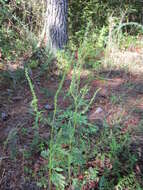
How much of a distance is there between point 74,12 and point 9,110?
142 inches

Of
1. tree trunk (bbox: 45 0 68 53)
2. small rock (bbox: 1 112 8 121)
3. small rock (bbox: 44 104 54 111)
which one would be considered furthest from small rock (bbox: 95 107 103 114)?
tree trunk (bbox: 45 0 68 53)

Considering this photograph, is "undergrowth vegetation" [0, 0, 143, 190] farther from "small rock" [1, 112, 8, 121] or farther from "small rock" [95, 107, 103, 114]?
"small rock" [1, 112, 8, 121]

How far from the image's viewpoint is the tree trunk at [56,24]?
350cm

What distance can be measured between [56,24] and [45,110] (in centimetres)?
182

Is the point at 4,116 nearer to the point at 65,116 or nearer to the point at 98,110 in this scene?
the point at 65,116

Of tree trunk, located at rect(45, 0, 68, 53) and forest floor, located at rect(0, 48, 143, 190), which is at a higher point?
tree trunk, located at rect(45, 0, 68, 53)

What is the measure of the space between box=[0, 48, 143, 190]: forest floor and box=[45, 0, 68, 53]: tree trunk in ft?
2.49

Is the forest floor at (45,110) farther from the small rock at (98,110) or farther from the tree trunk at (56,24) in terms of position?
the tree trunk at (56,24)

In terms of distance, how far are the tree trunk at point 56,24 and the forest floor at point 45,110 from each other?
0.76 m

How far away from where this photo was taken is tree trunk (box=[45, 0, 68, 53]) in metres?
3.50

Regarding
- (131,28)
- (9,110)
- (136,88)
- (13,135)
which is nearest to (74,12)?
(131,28)

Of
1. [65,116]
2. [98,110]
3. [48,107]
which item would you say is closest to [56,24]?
[48,107]

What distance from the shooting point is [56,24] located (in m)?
3.57

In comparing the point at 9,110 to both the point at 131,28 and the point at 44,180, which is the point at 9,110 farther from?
the point at 131,28
